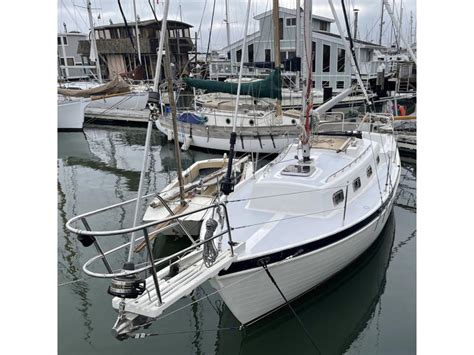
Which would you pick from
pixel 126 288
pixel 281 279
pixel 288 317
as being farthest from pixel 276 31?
pixel 126 288

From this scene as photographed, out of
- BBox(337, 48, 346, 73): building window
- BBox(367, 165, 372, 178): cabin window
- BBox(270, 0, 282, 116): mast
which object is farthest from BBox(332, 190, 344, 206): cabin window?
BBox(337, 48, 346, 73): building window

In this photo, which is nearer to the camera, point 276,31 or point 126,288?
point 126,288

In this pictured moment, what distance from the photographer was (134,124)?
3003 centimetres

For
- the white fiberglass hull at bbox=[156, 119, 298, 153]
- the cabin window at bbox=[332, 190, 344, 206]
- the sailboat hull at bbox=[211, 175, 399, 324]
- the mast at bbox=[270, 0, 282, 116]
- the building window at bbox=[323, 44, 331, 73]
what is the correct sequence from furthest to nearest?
1. the building window at bbox=[323, 44, 331, 73]
2. the white fiberglass hull at bbox=[156, 119, 298, 153]
3. the mast at bbox=[270, 0, 282, 116]
4. the cabin window at bbox=[332, 190, 344, 206]
5. the sailboat hull at bbox=[211, 175, 399, 324]

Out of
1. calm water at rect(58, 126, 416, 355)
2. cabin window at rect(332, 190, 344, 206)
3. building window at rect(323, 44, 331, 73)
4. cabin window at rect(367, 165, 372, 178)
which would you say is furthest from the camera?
building window at rect(323, 44, 331, 73)

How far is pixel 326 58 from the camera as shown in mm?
28578

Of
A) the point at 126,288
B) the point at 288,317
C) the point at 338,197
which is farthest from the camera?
the point at 338,197

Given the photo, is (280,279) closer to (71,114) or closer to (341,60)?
(71,114)

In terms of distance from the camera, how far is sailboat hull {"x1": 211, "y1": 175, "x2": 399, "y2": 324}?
6055 mm

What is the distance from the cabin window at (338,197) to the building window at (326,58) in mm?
22602

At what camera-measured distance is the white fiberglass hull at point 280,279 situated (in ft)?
19.9

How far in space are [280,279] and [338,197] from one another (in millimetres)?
2475

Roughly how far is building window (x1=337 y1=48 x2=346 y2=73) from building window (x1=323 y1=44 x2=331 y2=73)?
0.68 metres

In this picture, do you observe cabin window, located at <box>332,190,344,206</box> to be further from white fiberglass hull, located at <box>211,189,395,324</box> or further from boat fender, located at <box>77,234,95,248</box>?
boat fender, located at <box>77,234,95,248</box>
